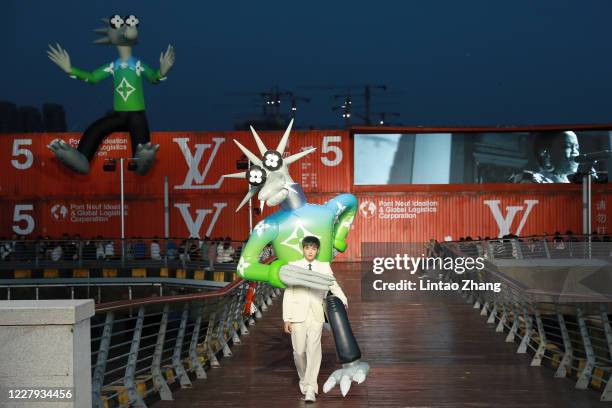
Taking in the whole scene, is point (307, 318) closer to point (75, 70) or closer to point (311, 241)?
point (311, 241)

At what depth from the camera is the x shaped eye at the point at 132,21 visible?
29.6m

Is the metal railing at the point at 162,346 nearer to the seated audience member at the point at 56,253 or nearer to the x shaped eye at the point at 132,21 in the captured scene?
the seated audience member at the point at 56,253

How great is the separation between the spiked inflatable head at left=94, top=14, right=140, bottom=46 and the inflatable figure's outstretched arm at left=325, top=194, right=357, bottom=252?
20.4m

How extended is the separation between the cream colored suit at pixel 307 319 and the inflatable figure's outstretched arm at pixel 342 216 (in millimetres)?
1273

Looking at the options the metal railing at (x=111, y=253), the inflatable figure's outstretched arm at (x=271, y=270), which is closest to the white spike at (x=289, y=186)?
the inflatable figure's outstretched arm at (x=271, y=270)

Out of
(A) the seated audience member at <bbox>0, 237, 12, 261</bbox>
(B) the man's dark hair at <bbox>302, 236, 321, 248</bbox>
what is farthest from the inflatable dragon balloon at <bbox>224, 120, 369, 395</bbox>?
(A) the seated audience member at <bbox>0, 237, 12, 261</bbox>

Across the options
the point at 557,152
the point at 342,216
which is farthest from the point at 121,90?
the point at 342,216

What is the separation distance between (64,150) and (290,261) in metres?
25.3

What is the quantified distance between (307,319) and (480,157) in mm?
28014

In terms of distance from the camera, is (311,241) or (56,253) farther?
(56,253)

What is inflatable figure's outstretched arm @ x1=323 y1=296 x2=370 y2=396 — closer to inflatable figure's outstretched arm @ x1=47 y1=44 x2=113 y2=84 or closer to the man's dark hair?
the man's dark hair

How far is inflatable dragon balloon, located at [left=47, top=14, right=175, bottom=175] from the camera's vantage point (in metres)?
30.1

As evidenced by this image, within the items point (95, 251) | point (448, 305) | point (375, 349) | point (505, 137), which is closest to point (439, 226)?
point (505, 137)

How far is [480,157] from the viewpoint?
36.1 m
